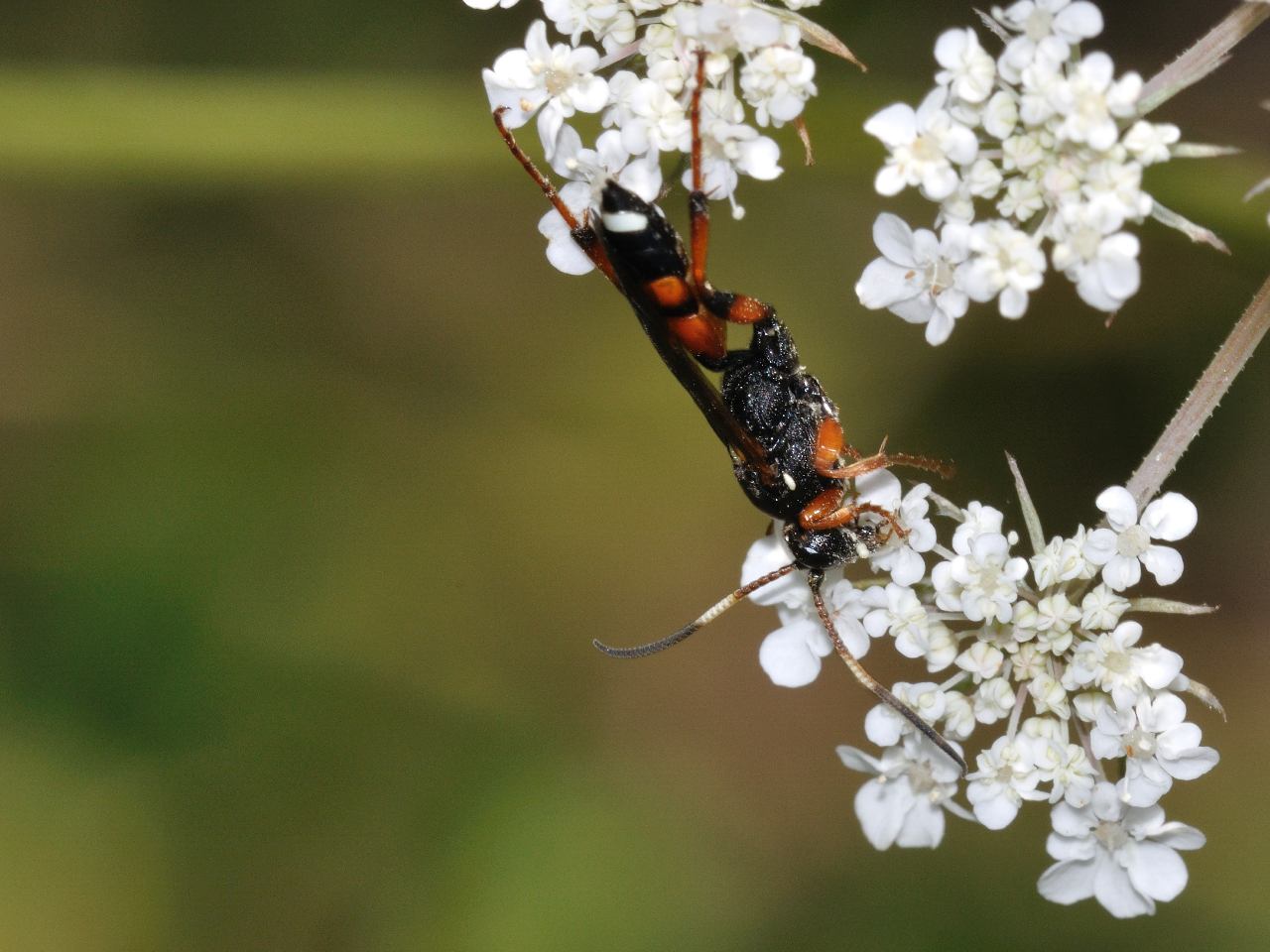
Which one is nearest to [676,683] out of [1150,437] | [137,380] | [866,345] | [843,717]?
[843,717]

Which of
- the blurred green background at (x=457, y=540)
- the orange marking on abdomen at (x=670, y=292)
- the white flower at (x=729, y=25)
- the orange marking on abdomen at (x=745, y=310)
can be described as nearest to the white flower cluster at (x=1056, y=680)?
the orange marking on abdomen at (x=745, y=310)

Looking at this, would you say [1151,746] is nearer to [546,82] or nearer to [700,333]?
[700,333]

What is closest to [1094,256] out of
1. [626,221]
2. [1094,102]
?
[1094,102]

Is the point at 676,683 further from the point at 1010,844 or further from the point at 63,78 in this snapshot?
the point at 63,78

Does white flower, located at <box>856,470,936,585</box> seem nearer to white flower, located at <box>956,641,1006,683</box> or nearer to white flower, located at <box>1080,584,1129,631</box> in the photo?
white flower, located at <box>956,641,1006,683</box>

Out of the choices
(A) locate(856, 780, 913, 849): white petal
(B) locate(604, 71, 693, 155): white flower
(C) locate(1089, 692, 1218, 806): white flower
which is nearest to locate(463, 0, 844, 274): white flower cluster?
(B) locate(604, 71, 693, 155): white flower

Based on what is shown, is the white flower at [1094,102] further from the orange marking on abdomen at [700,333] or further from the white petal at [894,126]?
the orange marking on abdomen at [700,333]
